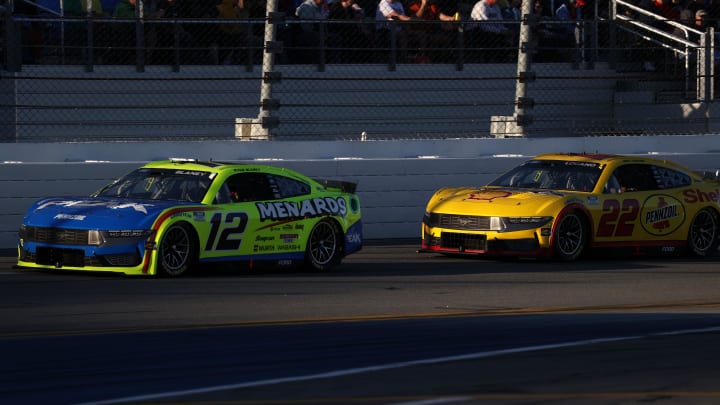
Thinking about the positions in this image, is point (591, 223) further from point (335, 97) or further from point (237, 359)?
point (237, 359)

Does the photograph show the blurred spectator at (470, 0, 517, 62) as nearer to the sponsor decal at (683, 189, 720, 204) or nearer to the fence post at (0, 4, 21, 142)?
the sponsor decal at (683, 189, 720, 204)

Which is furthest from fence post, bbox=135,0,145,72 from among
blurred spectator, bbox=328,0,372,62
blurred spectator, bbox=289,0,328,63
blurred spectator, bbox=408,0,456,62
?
blurred spectator, bbox=408,0,456,62

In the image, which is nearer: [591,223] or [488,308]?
[488,308]

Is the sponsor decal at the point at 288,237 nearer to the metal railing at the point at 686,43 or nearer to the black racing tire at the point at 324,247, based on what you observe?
the black racing tire at the point at 324,247

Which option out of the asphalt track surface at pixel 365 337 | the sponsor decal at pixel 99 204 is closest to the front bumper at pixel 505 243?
the asphalt track surface at pixel 365 337

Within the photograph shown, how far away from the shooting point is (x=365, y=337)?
390 inches

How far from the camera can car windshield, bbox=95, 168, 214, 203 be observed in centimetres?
1401

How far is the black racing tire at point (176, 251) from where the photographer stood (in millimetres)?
13258

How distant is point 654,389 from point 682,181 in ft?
32.0

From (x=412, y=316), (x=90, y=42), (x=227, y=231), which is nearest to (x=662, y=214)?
(x=227, y=231)

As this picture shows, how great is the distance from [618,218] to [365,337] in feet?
23.9

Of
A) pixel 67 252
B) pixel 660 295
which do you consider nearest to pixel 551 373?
pixel 660 295

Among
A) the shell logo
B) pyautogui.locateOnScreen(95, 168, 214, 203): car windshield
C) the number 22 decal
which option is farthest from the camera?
the number 22 decal

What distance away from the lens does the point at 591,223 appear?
16.3 meters
